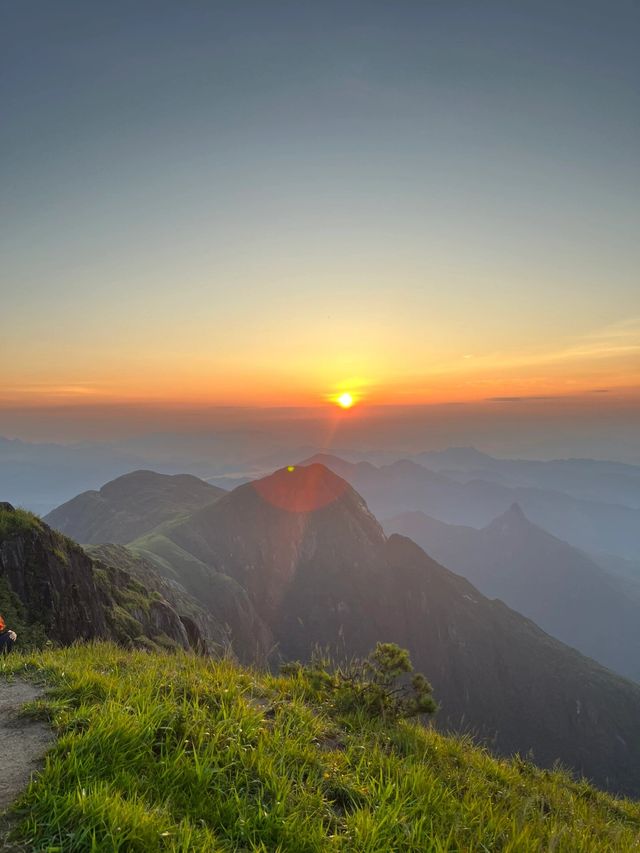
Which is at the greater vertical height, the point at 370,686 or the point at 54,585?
the point at 370,686

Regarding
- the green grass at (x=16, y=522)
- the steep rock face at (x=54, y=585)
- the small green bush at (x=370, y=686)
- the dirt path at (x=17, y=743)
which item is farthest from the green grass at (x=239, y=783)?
the green grass at (x=16, y=522)

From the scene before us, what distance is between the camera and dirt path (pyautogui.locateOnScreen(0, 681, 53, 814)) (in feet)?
13.8

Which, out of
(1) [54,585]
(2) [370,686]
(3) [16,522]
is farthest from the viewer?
(3) [16,522]

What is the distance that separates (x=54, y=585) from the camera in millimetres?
21141

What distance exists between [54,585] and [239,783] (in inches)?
820

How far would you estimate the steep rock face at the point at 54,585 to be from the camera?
758 inches

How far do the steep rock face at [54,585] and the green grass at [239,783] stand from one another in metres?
9.72

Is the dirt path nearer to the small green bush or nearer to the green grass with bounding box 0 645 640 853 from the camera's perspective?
the green grass with bounding box 0 645 640 853

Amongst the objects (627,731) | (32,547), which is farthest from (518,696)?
(32,547)

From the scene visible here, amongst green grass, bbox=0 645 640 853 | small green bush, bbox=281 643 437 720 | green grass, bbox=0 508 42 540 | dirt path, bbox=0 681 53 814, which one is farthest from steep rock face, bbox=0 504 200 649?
green grass, bbox=0 645 640 853

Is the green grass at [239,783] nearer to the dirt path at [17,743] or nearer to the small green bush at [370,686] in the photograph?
the dirt path at [17,743]

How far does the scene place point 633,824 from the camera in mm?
8898

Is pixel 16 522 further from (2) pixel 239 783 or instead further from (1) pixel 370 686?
(2) pixel 239 783

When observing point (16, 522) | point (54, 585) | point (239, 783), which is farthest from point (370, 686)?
point (16, 522)
